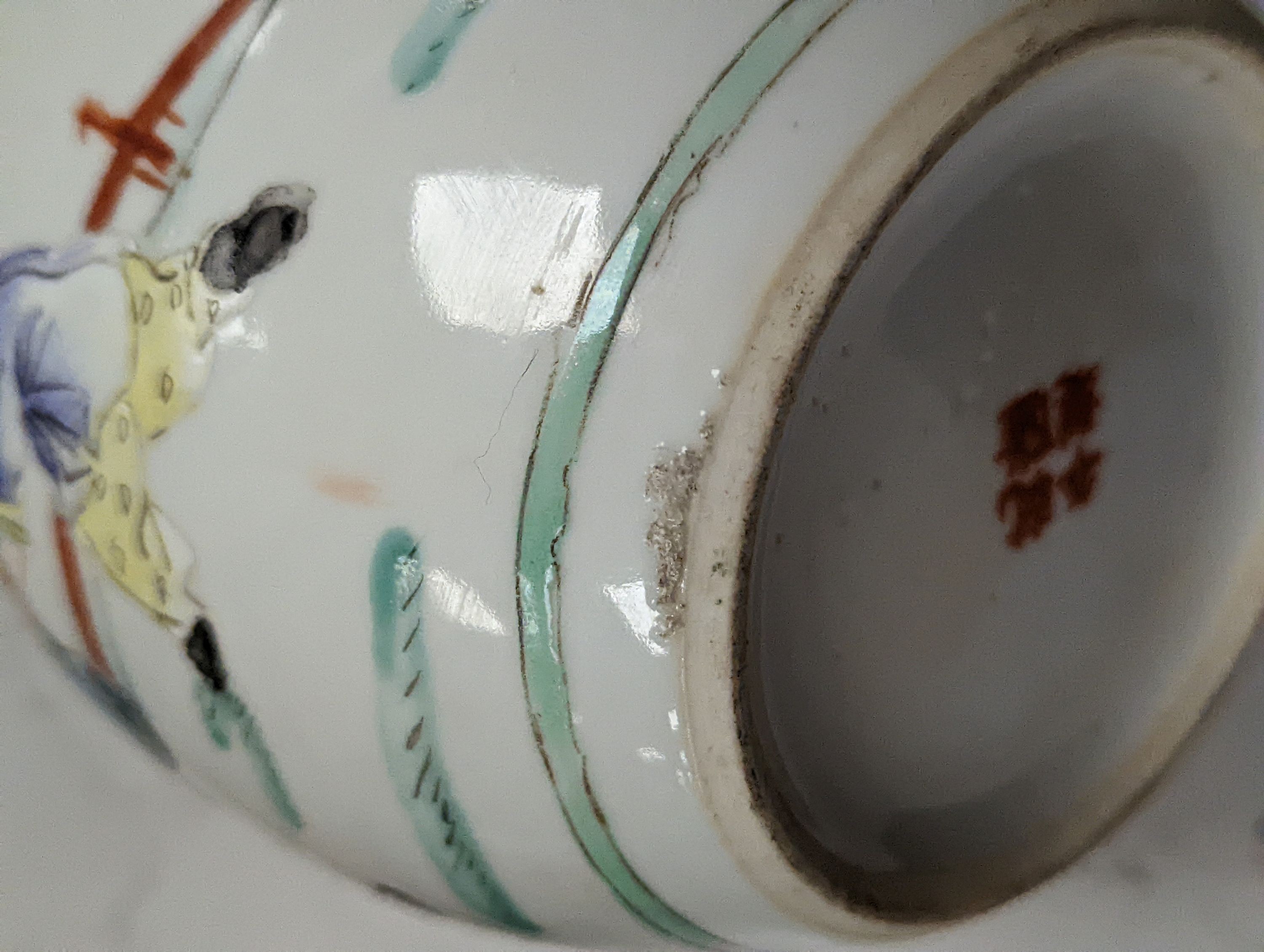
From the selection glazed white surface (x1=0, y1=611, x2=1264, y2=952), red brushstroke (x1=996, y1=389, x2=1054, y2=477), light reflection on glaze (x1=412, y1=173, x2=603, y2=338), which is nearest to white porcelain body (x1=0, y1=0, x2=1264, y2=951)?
light reflection on glaze (x1=412, y1=173, x2=603, y2=338)

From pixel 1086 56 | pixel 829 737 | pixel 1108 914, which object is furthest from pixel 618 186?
pixel 1108 914

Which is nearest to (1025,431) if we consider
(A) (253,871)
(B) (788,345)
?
(B) (788,345)

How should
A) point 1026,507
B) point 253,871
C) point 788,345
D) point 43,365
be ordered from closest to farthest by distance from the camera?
point 788,345, point 43,365, point 1026,507, point 253,871

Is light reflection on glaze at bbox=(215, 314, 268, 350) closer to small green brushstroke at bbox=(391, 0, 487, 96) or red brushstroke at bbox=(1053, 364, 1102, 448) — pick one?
small green brushstroke at bbox=(391, 0, 487, 96)

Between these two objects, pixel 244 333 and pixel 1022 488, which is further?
pixel 1022 488

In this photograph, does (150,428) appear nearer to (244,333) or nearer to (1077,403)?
(244,333)

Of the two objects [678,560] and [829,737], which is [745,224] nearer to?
[678,560]

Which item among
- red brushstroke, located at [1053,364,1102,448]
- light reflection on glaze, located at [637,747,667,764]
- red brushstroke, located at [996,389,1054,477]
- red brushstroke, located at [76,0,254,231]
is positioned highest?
red brushstroke, located at [1053,364,1102,448]
